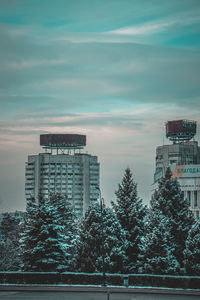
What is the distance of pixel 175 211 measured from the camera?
5991cm

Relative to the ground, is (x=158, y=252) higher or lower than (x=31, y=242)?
lower

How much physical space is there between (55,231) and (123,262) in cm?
790

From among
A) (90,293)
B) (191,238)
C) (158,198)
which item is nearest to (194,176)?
(158,198)

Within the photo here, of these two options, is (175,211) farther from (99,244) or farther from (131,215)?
(99,244)

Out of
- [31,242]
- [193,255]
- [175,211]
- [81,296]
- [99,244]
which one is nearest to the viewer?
[81,296]

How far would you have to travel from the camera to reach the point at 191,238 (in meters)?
51.4

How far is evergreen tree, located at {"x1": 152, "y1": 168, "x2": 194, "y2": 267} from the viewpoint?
5778 centimetres

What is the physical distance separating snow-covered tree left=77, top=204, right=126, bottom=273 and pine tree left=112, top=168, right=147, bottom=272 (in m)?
1.95

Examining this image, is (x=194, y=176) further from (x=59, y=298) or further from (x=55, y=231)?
(x=59, y=298)

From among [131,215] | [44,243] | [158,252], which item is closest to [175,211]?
[131,215]

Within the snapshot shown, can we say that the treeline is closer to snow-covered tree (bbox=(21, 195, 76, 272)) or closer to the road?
snow-covered tree (bbox=(21, 195, 76, 272))

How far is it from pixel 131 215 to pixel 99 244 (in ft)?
19.9

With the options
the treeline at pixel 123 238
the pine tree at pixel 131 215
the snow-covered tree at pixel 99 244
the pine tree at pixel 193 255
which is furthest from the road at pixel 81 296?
the pine tree at pixel 131 215

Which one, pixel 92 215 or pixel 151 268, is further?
pixel 92 215
